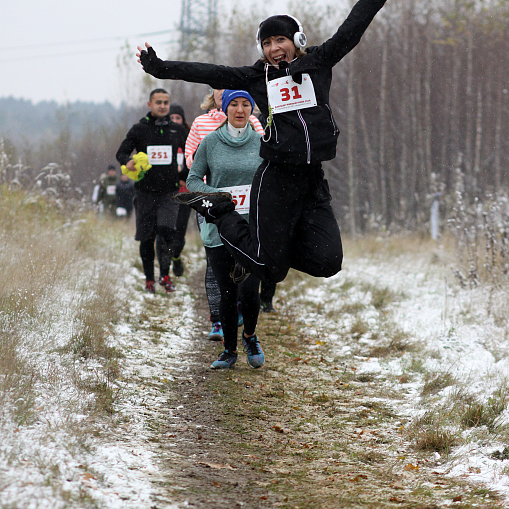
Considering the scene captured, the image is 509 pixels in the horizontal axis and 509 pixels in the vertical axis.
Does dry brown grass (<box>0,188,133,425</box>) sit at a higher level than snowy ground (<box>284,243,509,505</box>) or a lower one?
higher

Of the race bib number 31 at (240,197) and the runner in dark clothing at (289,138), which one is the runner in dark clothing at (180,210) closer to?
the race bib number 31 at (240,197)

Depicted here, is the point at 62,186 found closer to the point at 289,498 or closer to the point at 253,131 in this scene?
the point at 253,131

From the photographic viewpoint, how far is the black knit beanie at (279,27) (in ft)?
12.1

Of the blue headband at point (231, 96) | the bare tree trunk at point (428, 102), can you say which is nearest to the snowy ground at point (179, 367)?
the blue headband at point (231, 96)

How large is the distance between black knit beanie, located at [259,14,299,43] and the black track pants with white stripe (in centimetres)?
82

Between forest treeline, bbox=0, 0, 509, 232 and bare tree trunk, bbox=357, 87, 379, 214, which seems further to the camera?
bare tree trunk, bbox=357, 87, 379, 214

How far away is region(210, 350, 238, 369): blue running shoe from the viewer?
458 centimetres

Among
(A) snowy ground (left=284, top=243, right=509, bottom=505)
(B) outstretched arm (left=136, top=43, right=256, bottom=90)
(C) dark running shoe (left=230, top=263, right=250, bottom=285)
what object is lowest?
(A) snowy ground (left=284, top=243, right=509, bottom=505)

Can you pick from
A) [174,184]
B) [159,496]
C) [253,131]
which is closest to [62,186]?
[174,184]

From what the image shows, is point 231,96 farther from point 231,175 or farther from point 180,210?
point 180,210

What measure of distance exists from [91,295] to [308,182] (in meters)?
2.78

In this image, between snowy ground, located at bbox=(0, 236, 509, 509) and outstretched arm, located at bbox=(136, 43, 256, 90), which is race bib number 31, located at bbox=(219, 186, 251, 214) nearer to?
outstretched arm, located at bbox=(136, 43, 256, 90)

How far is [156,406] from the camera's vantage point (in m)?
3.71

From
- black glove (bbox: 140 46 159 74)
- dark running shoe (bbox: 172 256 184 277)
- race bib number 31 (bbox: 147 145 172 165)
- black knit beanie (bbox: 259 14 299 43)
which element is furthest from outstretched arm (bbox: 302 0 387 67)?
dark running shoe (bbox: 172 256 184 277)
